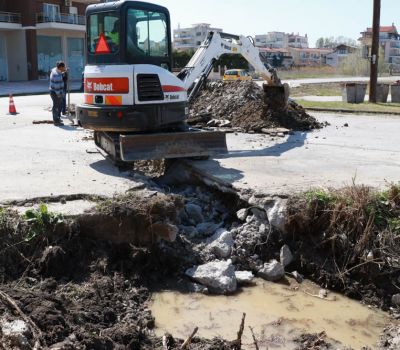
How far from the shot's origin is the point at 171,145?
29.6ft

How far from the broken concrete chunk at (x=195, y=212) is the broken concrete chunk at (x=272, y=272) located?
136 centimetres

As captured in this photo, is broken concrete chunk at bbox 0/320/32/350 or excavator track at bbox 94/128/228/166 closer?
broken concrete chunk at bbox 0/320/32/350

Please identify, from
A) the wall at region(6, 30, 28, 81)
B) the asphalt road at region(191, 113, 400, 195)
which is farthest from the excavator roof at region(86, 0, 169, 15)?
the wall at region(6, 30, 28, 81)

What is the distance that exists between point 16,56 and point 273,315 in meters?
43.2

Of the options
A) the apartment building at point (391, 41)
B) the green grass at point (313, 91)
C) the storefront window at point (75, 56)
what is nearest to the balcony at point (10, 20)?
the storefront window at point (75, 56)

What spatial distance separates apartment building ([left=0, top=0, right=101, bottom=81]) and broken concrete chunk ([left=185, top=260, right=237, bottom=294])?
134 ft

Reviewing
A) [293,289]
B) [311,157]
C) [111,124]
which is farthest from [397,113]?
[293,289]

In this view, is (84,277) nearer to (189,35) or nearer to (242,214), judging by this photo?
(242,214)

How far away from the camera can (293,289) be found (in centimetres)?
627

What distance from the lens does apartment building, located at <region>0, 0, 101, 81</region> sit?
4309 cm

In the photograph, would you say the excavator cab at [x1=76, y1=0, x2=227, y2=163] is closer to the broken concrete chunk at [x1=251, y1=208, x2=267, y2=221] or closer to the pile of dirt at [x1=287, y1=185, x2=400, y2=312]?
the broken concrete chunk at [x1=251, y1=208, x2=267, y2=221]

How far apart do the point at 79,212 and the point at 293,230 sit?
277 centimetres

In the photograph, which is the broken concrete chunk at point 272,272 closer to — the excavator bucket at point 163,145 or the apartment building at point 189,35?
the excavator bucket at point 163,145

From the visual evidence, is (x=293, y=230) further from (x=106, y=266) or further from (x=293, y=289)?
(x=106, y=266)
